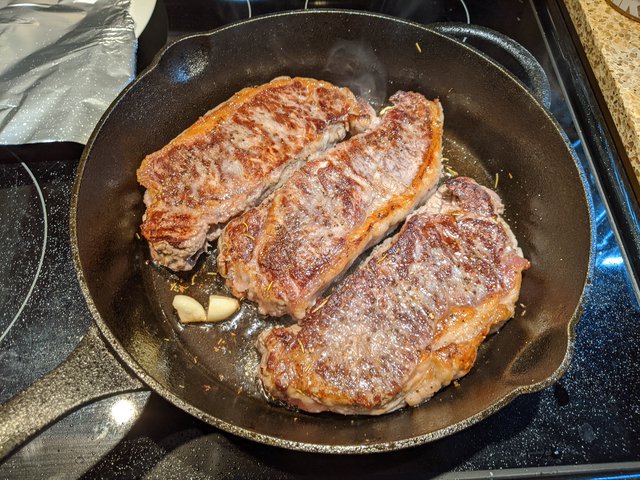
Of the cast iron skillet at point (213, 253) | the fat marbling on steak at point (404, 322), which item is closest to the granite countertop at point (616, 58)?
the cast iron skillet at point (213, 253)

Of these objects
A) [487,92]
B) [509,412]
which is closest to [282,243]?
[509,412]

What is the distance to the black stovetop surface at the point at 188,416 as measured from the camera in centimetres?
181

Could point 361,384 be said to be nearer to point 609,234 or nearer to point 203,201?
point 203,201

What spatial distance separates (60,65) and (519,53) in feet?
7.48

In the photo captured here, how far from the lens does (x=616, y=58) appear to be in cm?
256

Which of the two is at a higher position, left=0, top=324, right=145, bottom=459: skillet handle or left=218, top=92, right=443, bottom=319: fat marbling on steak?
left=218, top=92, right=443, bottom=319: fat marbling on steak

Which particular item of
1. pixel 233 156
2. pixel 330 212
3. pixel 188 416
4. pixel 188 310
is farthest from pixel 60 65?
pixel 188 416

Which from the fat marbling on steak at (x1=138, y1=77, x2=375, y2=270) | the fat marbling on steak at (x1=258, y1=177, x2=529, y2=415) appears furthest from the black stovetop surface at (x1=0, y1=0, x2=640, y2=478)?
the fat marbling on steak at (x1=138, y1=77, x2=375, y2=270)

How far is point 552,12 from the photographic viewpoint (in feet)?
9.61

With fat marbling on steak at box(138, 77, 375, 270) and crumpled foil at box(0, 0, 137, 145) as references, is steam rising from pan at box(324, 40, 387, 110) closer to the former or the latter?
fat marbling on steak at box(138, 77, 375, 270)

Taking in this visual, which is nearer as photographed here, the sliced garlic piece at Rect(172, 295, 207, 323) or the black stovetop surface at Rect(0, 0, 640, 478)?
the black stovetop surface at Rect(0, 0, 640, 478)

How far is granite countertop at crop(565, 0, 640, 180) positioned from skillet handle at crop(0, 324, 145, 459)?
2410 mm

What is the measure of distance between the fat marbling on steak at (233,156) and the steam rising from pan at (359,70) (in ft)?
0.71

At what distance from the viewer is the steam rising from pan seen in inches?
99.2
